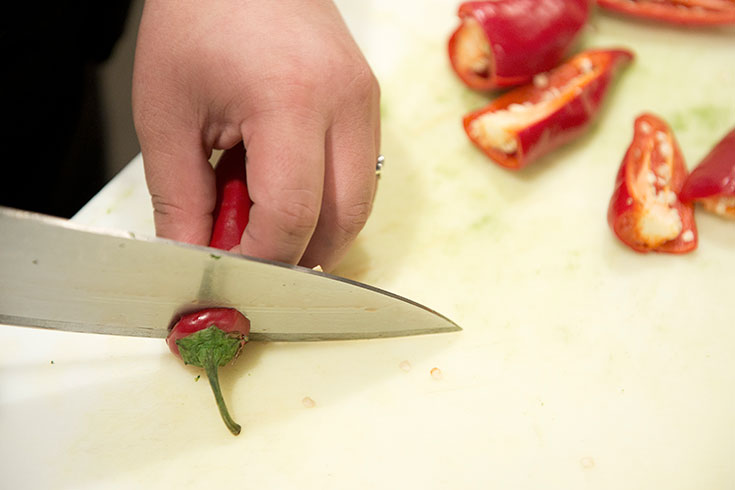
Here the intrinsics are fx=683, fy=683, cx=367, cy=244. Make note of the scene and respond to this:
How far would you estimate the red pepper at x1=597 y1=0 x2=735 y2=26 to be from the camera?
5.23 feet

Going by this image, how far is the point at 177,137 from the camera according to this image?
966 millimetres

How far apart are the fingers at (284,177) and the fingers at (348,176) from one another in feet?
0.22

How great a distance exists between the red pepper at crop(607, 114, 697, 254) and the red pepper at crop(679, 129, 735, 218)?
0.03 meters

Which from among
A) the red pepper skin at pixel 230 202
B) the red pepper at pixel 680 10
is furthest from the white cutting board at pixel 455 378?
the red pepper at pixel 680 10

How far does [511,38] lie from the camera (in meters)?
1.45

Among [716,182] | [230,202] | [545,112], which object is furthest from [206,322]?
[716,182]

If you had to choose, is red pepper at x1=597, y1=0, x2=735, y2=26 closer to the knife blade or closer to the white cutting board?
the white cutting board

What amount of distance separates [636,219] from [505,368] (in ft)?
1.25

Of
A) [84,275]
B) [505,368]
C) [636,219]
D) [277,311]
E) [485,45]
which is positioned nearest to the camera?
[84,275]

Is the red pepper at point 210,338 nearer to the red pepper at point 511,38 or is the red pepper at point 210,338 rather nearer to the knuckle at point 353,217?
the knuckle at point 353,217

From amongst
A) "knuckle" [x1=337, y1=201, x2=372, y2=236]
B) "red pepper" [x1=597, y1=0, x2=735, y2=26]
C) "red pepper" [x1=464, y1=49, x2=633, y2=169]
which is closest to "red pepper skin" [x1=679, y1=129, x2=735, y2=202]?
"red pepper" [x1=464, y1=49, x2=633, y2=169]

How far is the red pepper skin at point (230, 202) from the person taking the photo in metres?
1.03

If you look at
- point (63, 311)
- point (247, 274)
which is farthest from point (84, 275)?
point (247, 274)

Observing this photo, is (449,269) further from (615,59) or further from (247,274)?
(615,59)
